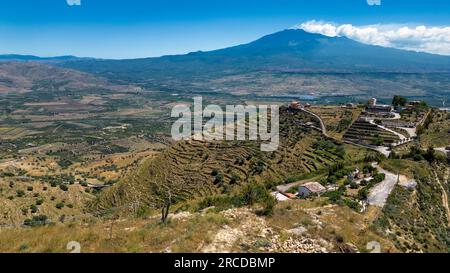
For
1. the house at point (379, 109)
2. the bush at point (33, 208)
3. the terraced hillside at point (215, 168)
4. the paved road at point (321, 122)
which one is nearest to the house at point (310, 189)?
the terraced hillside at point (215, 168)

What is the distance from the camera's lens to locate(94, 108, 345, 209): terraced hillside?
3441 centimetres

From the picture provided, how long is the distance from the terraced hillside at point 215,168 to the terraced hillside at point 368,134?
4048 millimetres

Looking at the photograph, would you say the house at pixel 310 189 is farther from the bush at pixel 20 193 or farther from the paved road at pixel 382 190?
the bush at pixel 20 193

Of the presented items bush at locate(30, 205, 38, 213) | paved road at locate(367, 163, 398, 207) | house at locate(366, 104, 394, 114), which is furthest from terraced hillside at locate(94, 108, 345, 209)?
house at locate(366, 104, 394, 114)

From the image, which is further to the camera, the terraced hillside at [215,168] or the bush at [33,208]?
the terraced hillside at [215,168]

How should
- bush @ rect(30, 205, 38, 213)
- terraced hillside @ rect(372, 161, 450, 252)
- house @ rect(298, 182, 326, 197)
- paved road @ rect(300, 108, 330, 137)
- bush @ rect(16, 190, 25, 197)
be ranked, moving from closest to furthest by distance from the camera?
terraced hillside @ rect(372, 161, 450, 252), house @ rect(298, 182, 326, 197), bush @ rect(30, 205, 38, 213), bush @ rect(16, 190, 25, 197), paved road @ rect(300, 108, 330, 137)

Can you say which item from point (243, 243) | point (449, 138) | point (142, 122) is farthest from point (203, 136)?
point (142, 122)

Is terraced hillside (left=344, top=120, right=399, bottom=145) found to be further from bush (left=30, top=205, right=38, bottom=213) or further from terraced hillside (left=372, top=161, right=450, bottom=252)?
bush (left=30, top=205, right=38, bottom=213)

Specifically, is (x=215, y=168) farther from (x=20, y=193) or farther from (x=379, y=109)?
(x=379, y=109)

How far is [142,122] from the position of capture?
560ft

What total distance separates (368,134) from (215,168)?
77.0 ft

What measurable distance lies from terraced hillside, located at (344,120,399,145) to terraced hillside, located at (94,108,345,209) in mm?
4048

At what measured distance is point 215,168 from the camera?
3825cm

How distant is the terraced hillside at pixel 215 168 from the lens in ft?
113
